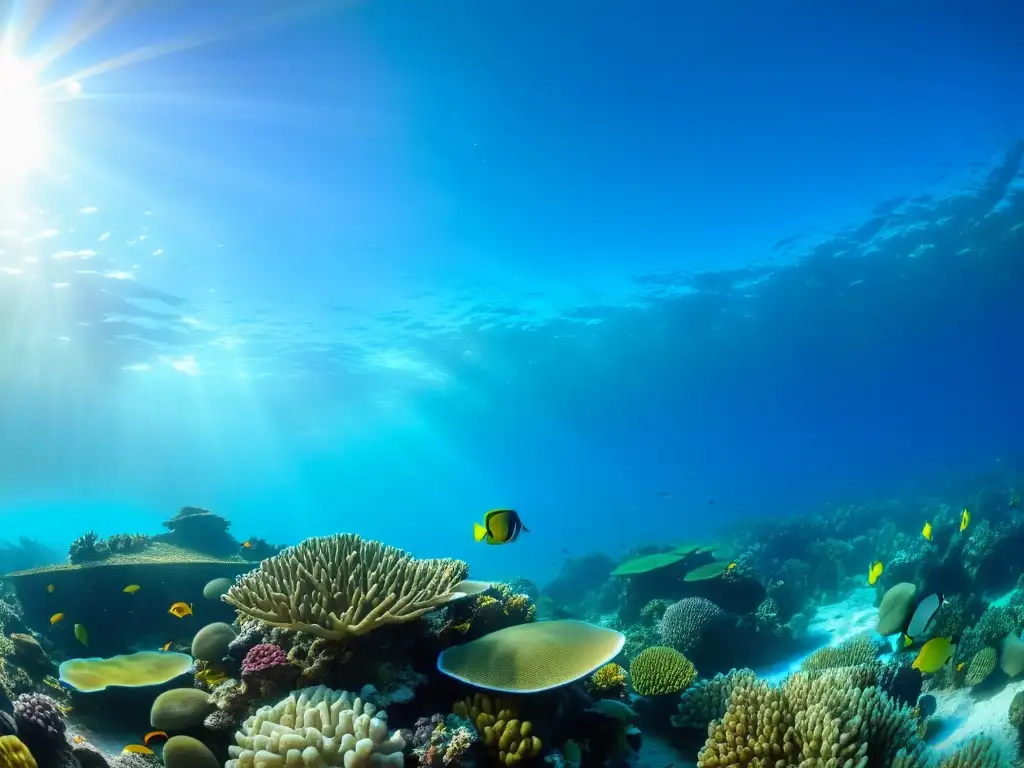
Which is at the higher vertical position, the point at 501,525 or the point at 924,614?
the point at 501,525

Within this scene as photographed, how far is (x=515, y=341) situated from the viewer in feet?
135

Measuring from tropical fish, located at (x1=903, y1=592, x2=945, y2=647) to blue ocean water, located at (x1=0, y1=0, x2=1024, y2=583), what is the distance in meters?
16.2

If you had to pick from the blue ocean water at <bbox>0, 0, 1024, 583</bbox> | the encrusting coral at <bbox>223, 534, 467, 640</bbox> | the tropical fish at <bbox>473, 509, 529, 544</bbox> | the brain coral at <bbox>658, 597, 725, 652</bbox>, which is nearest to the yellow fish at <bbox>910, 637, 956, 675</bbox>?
the tropical fish at <bbox>473, 509, 529, 544</bbox>

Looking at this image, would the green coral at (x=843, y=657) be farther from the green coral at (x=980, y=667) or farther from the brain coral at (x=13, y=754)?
the brain coral at (x=13, y=754)

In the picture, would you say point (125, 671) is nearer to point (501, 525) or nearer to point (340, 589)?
point (340, 589)

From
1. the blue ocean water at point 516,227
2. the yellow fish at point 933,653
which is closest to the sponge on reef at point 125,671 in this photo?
the yellow fish at point 933,653

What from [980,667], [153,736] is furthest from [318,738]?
[980,667]

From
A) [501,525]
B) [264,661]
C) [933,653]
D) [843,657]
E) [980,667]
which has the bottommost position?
[980,667]

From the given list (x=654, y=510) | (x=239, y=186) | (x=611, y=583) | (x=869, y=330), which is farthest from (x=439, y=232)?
(x=654, y=510)

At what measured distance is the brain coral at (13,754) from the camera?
2809mm

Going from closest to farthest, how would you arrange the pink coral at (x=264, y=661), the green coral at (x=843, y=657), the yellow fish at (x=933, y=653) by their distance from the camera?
the pink coral at (x=264, y=661)
the yellow fish at (x=933, y=653)
the green coral at (x=843, y=657)

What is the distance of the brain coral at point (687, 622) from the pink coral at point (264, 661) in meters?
6.70

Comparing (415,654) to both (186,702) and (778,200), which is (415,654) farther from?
(778,200)

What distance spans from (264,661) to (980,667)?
8373 mm
